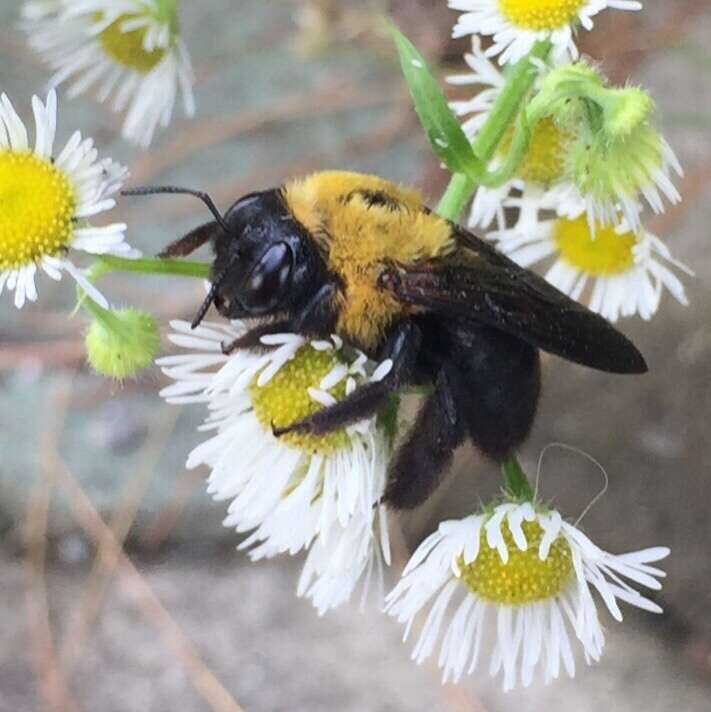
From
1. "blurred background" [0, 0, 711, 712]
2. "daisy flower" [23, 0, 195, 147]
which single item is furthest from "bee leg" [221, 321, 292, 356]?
"blurred background" [0, 0, 711, 712]

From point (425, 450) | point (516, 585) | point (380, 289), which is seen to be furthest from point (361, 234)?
point (516, 585)

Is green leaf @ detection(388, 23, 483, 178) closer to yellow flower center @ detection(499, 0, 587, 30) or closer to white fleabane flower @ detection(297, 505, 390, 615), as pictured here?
yellow flower center @ detection(499, 0, 587, 30)

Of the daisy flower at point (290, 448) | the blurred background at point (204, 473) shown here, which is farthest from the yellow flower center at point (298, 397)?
the blurred background at point (204, 473)

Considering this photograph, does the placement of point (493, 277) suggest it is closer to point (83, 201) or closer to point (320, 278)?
point (320, 278)

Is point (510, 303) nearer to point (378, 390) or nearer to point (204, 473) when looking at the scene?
point (378, 390)

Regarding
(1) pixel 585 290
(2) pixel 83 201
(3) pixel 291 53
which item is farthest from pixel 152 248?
(2) pixel 83 201
